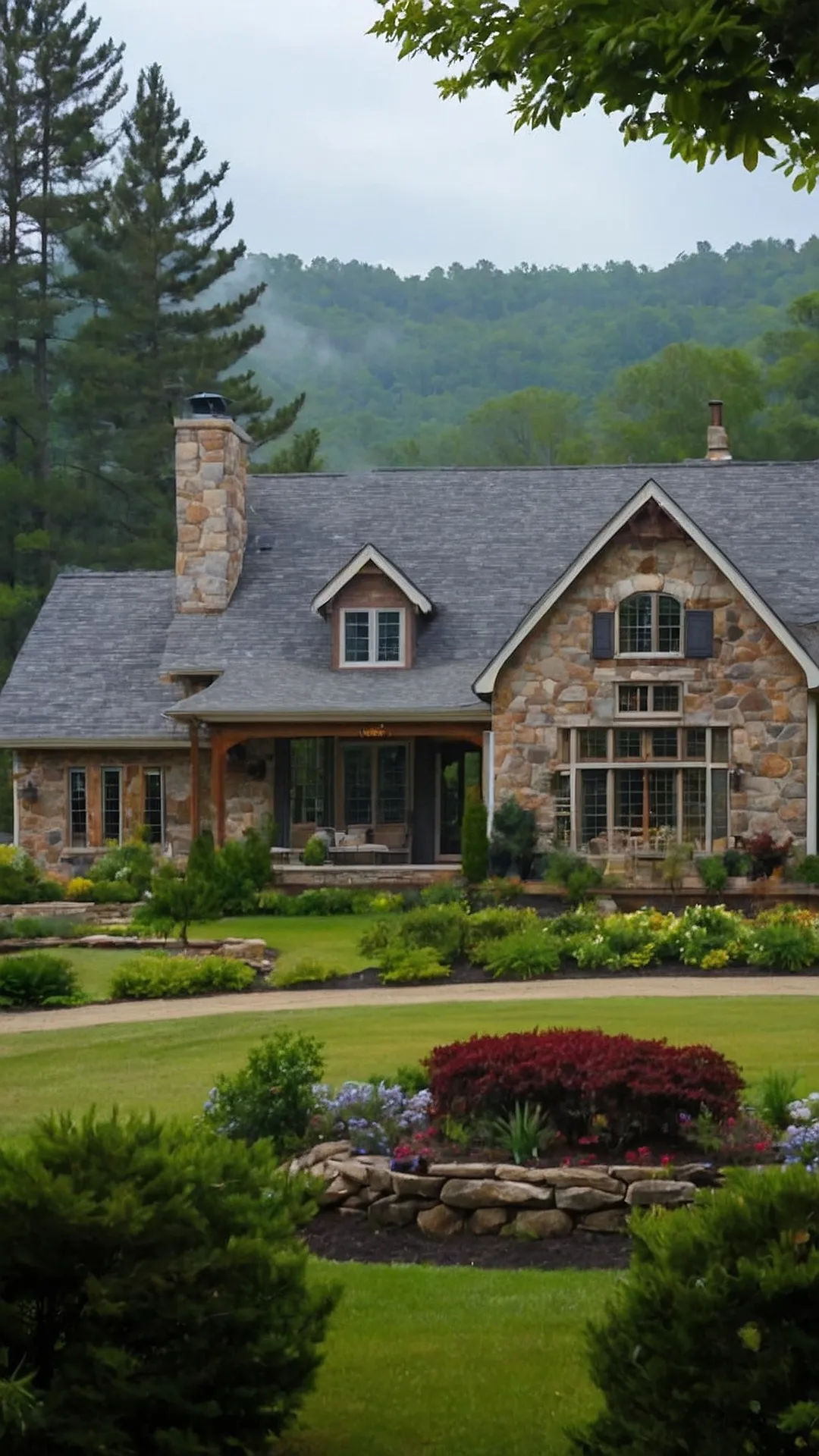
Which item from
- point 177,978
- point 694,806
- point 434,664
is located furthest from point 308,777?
point 177,978

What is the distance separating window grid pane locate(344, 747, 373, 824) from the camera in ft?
99.6

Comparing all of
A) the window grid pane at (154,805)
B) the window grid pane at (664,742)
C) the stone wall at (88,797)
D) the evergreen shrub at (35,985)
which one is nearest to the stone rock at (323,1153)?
the evergreen shrub at (35,985)

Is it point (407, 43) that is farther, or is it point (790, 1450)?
point (407, 43)

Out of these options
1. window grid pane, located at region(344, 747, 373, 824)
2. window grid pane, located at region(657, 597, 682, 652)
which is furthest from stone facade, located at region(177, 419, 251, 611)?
window grid pane, located at region(657, 597, 682, 652)

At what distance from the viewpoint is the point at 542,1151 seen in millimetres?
9633

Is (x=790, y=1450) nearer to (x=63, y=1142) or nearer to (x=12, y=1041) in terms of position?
(x=63, y=1142)

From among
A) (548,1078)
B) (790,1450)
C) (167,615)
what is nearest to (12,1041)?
(548,1078)

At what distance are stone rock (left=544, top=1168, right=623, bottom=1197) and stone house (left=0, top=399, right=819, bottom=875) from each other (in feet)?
58.3

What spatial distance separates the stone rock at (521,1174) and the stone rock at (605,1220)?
28cm

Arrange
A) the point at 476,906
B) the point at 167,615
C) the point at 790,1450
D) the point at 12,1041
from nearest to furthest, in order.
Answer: the point at 790,1450 → the point at 12,1041 → the point at 476,906 → the point at 167,615

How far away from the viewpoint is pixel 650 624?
27266mm

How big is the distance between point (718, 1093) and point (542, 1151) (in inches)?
38.9

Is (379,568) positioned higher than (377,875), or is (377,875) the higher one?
(379,568)

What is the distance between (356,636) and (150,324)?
→ 80.5 ft
